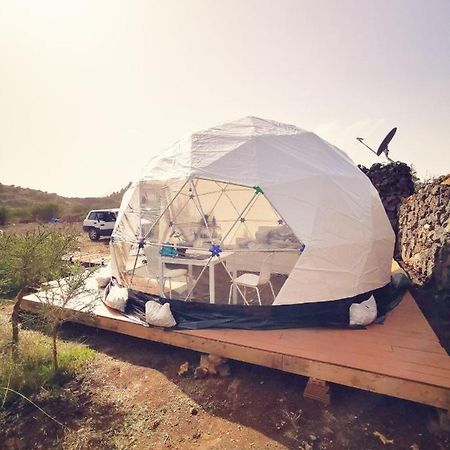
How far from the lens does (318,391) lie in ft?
14.7

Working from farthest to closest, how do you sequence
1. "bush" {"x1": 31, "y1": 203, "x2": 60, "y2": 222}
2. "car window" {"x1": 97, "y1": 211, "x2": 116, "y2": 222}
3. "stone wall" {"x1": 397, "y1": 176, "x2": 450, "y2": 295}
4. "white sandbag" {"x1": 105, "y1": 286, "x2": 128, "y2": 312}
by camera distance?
"bush" {"x1": 31, "y1": 203, "x2": 60, "y2": 222} < "car window" {"x1": 97, "y1": 211, "x2": 116, "y2": 222} < "stone wall" {"x1": 397, "y1": 176, "x2": 450, "y2": 295} < "white sandbag" {"x1": 105, "y1": 286, "x2": 128, "y2": 312}

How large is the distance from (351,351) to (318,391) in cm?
79

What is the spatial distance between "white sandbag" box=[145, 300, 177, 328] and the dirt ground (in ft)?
2.44

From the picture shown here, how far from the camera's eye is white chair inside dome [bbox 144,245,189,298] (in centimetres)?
611

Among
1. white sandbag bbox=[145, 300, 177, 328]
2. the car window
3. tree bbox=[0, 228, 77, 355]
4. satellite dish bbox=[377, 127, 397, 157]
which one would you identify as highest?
satellite dish bbox=[377, 127, 397, 157]

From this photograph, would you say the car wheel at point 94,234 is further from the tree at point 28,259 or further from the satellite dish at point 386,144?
the satellite dish at point 386,144

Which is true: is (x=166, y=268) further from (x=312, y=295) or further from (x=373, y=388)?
(x=373, y=388)

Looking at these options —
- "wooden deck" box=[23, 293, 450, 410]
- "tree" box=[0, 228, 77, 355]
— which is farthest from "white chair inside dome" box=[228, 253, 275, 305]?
"tree" box=[0, 228, 77, 355]

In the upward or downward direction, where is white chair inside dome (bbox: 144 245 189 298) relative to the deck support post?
upward

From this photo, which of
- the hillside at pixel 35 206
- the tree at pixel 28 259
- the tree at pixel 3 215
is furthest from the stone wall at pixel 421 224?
the tree at pixel 3 215

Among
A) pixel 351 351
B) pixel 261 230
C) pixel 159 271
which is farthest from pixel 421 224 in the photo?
pixel 159 271

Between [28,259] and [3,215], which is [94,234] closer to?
[3,215]

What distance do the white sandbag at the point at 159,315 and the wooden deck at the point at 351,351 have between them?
15 centimetres

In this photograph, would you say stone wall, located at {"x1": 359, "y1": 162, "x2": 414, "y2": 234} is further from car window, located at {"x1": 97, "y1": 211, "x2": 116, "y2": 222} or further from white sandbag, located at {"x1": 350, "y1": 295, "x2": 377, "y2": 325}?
car window, located at {"x1": 97, "y1": 211, "x2": 116, "y2": 222}
